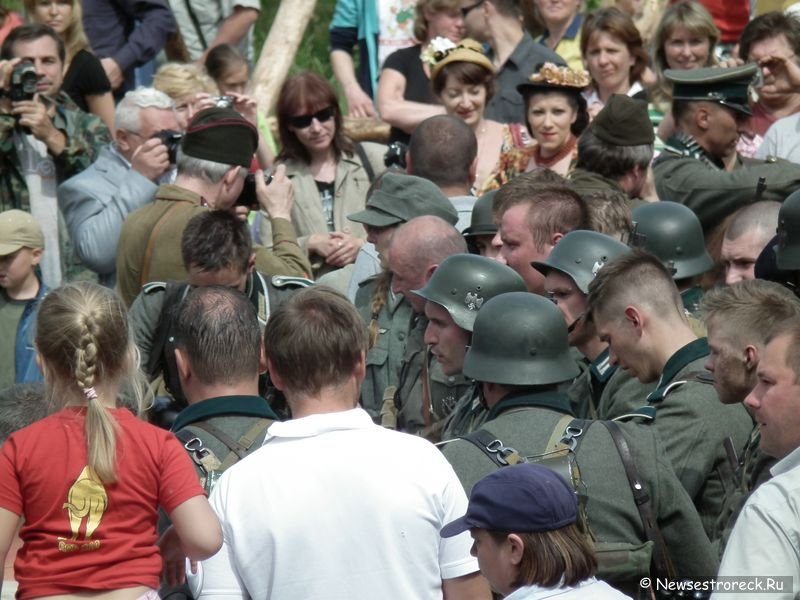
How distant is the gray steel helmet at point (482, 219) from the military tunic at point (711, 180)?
1.23 meters

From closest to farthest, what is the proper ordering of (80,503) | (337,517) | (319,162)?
(337,517) < (80,503) < (319,162)

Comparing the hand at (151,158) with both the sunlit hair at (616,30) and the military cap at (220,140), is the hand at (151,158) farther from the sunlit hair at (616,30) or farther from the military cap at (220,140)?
the sunlit hair at (616,30)

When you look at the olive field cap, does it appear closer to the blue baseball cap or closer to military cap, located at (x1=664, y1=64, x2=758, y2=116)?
military cap, located at (x1=664, y1=64, x2=758, y2=116)

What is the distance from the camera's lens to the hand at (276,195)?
7.54m

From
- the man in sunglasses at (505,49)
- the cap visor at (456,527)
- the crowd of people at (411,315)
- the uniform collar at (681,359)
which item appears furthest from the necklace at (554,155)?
the cap visor at (456,527)

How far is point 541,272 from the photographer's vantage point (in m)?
6.51

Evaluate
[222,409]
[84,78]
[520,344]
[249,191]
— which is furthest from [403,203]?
[84,78]

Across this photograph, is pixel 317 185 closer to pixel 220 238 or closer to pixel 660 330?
pixel 220 238

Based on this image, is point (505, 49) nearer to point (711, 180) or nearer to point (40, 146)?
point (711, 180)

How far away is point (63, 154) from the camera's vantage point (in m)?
8.84

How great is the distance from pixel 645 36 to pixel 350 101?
2316mm

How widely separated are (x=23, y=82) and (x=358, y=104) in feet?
10.1

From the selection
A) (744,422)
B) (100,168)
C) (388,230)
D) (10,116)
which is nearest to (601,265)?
(744,422)

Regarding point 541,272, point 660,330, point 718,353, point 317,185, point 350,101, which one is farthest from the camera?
point 350,101
